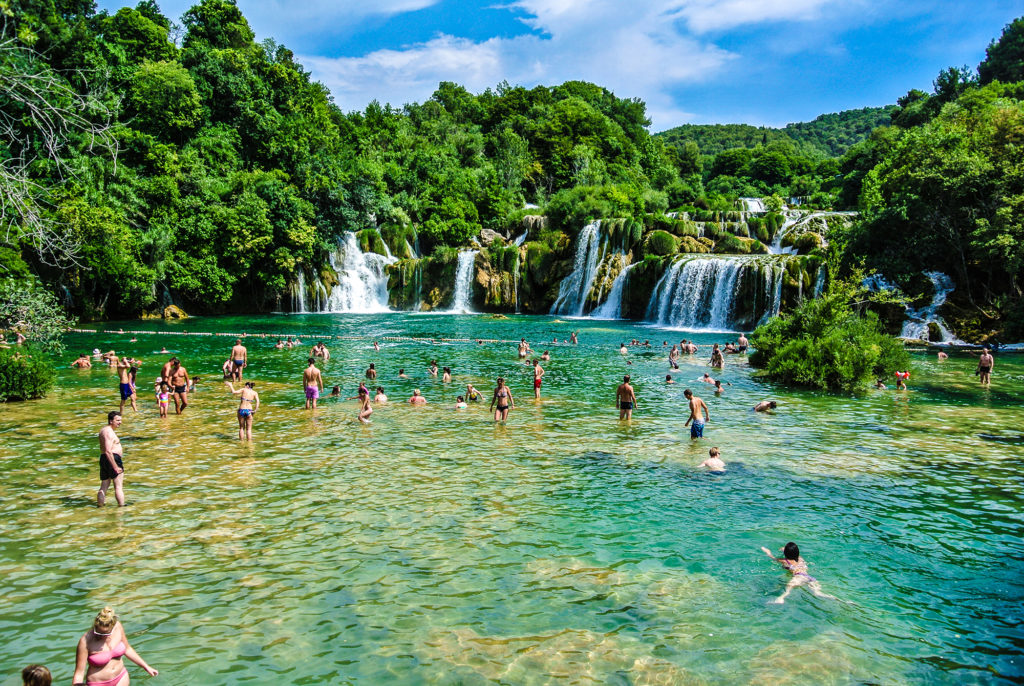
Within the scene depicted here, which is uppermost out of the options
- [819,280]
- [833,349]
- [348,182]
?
[348,182]

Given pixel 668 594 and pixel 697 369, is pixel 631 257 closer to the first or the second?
pixel 697 369

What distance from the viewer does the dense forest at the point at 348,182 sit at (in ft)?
120

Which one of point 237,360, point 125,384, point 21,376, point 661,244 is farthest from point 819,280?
point 21,376

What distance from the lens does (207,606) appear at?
320 inches

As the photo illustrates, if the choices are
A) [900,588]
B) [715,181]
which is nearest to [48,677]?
[900,588]

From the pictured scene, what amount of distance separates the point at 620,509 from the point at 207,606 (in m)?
6.97

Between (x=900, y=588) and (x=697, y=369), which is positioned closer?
(x=900, y=588)

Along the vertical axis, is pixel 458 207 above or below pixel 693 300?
above

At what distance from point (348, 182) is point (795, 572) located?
191 ft

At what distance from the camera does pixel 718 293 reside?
42.8 metres

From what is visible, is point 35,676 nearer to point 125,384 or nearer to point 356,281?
point 125,384

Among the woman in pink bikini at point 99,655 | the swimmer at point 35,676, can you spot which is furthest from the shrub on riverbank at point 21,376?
the swimmer at point 35,676

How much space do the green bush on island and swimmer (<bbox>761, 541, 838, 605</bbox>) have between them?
16202 millimetres

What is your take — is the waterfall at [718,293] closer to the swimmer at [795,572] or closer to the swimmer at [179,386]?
the swimmer at [795,572]
